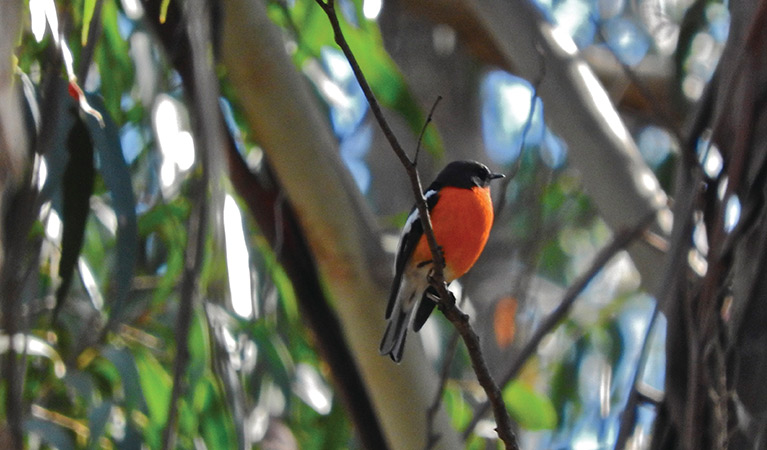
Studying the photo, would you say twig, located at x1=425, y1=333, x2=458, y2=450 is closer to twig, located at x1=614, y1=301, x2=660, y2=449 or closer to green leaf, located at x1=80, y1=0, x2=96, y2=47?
twig, located at x1=614, y1=301, x2=660, y2=449

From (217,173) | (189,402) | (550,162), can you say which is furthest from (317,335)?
(550,162)

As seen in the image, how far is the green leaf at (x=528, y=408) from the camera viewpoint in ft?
10.1

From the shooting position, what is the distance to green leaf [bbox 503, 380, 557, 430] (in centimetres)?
309

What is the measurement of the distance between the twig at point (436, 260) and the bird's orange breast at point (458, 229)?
1002mm

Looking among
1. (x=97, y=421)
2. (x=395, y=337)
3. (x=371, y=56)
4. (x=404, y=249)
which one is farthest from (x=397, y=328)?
(x=371, y=56)

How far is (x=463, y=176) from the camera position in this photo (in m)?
2.95

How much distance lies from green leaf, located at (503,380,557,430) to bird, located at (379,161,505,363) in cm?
57

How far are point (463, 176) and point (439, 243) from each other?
34 centimetres

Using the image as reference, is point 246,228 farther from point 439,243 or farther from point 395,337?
point 395,337

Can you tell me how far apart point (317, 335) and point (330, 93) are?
42.0 inches

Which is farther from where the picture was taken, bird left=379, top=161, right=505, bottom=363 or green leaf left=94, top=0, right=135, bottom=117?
green leaf left=94, top=0, right=135, bottom=117

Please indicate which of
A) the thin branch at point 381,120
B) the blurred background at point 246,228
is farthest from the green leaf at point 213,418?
the thin branch at point 381,120

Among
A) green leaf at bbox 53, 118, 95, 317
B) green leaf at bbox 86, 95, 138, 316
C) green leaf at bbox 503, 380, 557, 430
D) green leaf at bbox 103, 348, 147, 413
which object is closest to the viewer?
green leaf at bbox 53, 118, 95, 317

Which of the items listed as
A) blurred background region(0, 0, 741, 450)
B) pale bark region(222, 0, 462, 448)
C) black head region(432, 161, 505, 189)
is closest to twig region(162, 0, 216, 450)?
blurred background region(0, 0, 741, 450)
